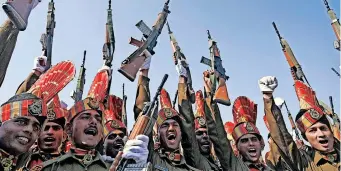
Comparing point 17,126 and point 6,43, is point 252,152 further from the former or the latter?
point 6,43

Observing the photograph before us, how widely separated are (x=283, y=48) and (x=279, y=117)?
11.1 ft

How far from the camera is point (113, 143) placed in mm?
6617

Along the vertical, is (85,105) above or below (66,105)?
below

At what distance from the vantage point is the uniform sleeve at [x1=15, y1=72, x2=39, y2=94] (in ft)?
20.1

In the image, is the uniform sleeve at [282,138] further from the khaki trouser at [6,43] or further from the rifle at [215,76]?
the khaki trouser at [6,43]

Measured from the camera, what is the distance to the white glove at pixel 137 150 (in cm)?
388

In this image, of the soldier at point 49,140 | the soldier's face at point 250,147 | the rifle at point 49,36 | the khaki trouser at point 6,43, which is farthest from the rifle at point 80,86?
the khaki trouser at point 6,43

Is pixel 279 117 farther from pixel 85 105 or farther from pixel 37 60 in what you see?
pixel 37 60

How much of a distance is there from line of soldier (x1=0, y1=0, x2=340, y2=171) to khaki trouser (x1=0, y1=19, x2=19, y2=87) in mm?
379

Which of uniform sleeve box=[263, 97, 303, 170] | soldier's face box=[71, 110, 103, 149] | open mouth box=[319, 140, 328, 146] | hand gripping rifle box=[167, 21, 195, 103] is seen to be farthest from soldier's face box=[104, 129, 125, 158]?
open mouth box=[319, 140, 328, 146]

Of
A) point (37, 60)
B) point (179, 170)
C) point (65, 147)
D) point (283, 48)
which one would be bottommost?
point (179, 170)

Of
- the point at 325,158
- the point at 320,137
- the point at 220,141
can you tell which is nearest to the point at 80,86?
the point at 220,141

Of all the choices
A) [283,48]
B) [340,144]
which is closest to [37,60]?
[340,144]

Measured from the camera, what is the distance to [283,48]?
9.61 meters
